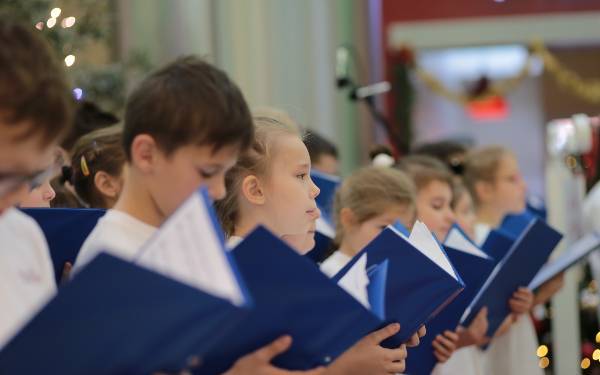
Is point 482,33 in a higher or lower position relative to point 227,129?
lower

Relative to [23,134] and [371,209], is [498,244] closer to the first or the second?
[371,209]

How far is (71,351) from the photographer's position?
59.9 inches

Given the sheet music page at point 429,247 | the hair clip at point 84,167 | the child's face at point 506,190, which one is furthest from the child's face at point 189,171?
the child's face at point 506,190

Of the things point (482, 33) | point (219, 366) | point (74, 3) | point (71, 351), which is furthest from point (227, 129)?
point (482, 33)

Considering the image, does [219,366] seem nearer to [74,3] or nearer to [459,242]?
[459,242]

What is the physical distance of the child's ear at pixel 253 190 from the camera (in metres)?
2.64

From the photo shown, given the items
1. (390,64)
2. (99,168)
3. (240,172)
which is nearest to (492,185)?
(99,168)

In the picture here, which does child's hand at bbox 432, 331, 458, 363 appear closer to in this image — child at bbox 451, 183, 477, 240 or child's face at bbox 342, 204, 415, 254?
child's face at bbox 342, 204, 415, 254

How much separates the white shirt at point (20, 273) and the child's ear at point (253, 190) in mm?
954

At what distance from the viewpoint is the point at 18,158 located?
1.54 m

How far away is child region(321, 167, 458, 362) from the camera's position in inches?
132

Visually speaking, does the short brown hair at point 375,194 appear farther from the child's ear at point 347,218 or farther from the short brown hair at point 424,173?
the short brown hair at point 424,173

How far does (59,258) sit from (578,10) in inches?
418

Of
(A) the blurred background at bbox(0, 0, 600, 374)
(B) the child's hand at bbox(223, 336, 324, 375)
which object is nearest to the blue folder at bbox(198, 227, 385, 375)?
(B) the child's hand at bbox(223, 336, 324, 375)
